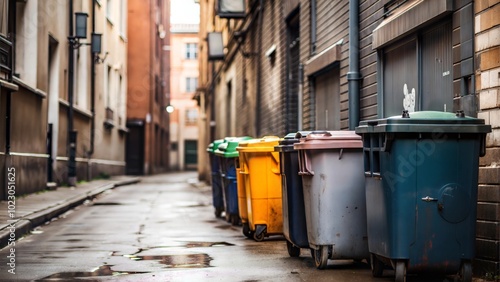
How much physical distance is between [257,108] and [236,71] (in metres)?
4.86

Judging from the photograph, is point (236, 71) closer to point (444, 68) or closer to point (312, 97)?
point (312, 97)

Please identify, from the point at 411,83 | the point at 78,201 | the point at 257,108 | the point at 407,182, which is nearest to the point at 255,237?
the point at 411,83

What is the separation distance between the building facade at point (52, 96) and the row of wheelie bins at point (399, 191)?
306 inches

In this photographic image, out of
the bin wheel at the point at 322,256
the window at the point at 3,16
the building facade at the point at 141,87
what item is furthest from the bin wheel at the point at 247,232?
the building facade at the point at 141,87

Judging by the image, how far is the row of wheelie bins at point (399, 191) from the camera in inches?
235

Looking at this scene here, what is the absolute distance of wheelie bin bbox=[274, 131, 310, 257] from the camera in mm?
7849

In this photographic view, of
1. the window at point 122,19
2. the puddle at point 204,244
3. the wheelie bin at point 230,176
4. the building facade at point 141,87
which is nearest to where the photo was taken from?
the puddle at point 204,244

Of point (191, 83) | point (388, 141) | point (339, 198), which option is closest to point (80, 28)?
point (339, 198)

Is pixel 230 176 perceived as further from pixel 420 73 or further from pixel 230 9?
pixel 230 9

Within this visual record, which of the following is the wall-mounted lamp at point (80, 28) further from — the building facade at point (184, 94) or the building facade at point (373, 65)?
the building facade at point (184, 94)

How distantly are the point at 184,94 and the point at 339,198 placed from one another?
64.3 meters

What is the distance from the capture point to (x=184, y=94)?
7088cm

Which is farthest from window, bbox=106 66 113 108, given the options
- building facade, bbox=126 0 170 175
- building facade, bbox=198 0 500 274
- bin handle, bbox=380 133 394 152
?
bin handle, bbox=380 133 394 152

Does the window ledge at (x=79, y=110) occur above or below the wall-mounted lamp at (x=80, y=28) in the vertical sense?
below
